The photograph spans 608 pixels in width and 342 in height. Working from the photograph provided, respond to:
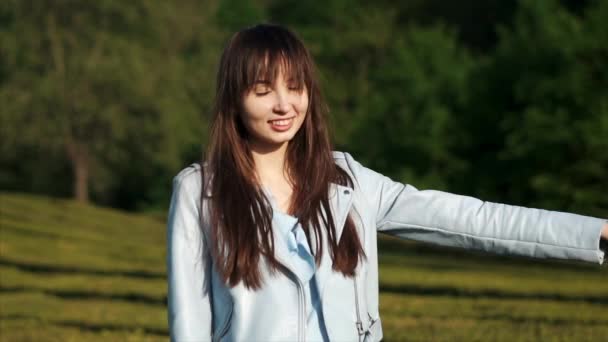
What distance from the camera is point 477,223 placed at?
113 inches

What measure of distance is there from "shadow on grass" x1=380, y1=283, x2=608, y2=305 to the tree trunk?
22069 millimetres

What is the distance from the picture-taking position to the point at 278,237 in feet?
9.07

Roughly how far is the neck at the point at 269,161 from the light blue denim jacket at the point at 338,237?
0.57ft

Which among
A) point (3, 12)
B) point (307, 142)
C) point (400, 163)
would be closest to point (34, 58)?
point (3, 12)

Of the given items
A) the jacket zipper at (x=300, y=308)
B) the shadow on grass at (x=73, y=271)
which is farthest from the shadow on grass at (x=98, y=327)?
the jacket zipper at (x=300, y=308)

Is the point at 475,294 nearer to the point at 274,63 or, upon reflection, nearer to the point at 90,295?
the point at 90,295

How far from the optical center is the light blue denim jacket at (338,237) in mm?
2664

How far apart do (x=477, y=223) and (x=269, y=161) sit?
574 millimetres

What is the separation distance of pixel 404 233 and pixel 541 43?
26.0m

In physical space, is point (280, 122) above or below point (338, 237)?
above

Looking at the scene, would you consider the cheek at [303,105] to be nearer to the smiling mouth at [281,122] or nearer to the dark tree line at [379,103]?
the smiling mouth at [281,122]

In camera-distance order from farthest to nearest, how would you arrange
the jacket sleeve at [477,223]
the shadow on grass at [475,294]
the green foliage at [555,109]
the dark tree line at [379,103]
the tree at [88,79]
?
1. the tree at [88,79]
2. the dark tree line at [379,103]
3. the green foliage at [555,109]
4. the shadow on grass at [475,294]
5. the jacket sleeve at [477,223]


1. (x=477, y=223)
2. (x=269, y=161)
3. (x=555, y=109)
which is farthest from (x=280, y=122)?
(x=555, y=109)

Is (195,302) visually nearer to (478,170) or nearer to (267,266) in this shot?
(267,266)
